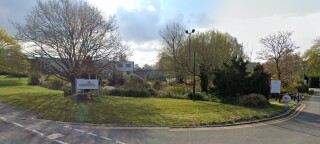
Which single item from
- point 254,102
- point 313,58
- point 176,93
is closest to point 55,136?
point 254,102

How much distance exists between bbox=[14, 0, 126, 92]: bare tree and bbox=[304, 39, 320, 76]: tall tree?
44783 millimetres

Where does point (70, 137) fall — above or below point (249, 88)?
below

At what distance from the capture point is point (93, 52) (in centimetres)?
2270

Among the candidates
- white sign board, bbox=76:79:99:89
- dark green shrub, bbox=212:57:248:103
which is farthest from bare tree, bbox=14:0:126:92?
dark green shrub, bbox=212:57:248:103

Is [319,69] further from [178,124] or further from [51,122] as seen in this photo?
[51,122]

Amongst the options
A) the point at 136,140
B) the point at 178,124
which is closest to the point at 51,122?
the point at 136,140

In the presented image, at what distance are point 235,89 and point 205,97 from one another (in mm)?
2716

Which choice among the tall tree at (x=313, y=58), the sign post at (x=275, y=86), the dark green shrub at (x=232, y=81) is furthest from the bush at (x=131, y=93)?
the tall tree at (x=313, y=58)

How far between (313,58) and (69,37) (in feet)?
160

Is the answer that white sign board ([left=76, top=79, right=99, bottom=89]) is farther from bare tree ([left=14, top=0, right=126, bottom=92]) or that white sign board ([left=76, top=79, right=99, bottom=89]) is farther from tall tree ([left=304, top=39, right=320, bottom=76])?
tall tree ([left=304, top=39, right=320, bottom=76])

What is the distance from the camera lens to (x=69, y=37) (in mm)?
21844

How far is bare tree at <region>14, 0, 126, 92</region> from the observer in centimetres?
2170

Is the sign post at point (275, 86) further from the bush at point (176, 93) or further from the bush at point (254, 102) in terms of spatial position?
the bush at point (176, 93)

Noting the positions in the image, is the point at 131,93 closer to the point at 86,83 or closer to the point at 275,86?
the point at 86,83
